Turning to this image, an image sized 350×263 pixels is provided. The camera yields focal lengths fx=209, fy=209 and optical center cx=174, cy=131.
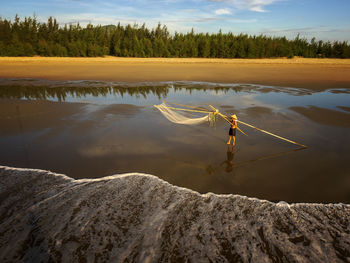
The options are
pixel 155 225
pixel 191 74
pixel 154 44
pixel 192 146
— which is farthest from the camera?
pixel 154 44

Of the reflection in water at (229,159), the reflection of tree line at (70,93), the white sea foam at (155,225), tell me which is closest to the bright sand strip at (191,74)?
the reflection of tree line at (70,93)

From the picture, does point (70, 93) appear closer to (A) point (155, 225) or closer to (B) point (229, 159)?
(B) point (229, 159)

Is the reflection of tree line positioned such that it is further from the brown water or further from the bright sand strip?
the bright sand strip

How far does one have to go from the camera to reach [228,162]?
24.7ft

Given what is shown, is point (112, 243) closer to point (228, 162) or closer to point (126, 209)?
point (126, 209)

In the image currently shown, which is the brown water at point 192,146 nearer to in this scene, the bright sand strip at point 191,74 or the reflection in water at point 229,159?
the reflection in water at point 229,159

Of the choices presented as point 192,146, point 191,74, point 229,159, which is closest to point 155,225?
point 229,159

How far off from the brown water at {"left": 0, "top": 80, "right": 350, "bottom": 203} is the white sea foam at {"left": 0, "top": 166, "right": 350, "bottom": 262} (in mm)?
750

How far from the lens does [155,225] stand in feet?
15.4

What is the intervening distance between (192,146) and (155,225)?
4.46 metres

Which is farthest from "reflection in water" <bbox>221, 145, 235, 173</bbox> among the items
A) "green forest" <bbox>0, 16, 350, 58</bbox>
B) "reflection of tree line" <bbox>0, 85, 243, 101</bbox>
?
"green forest" <bbox>0, 16, 350, 58</bbox>

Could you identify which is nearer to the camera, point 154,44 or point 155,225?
point 155,225

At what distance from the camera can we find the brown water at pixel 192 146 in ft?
21.3

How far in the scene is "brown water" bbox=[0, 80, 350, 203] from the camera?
21.3ft
